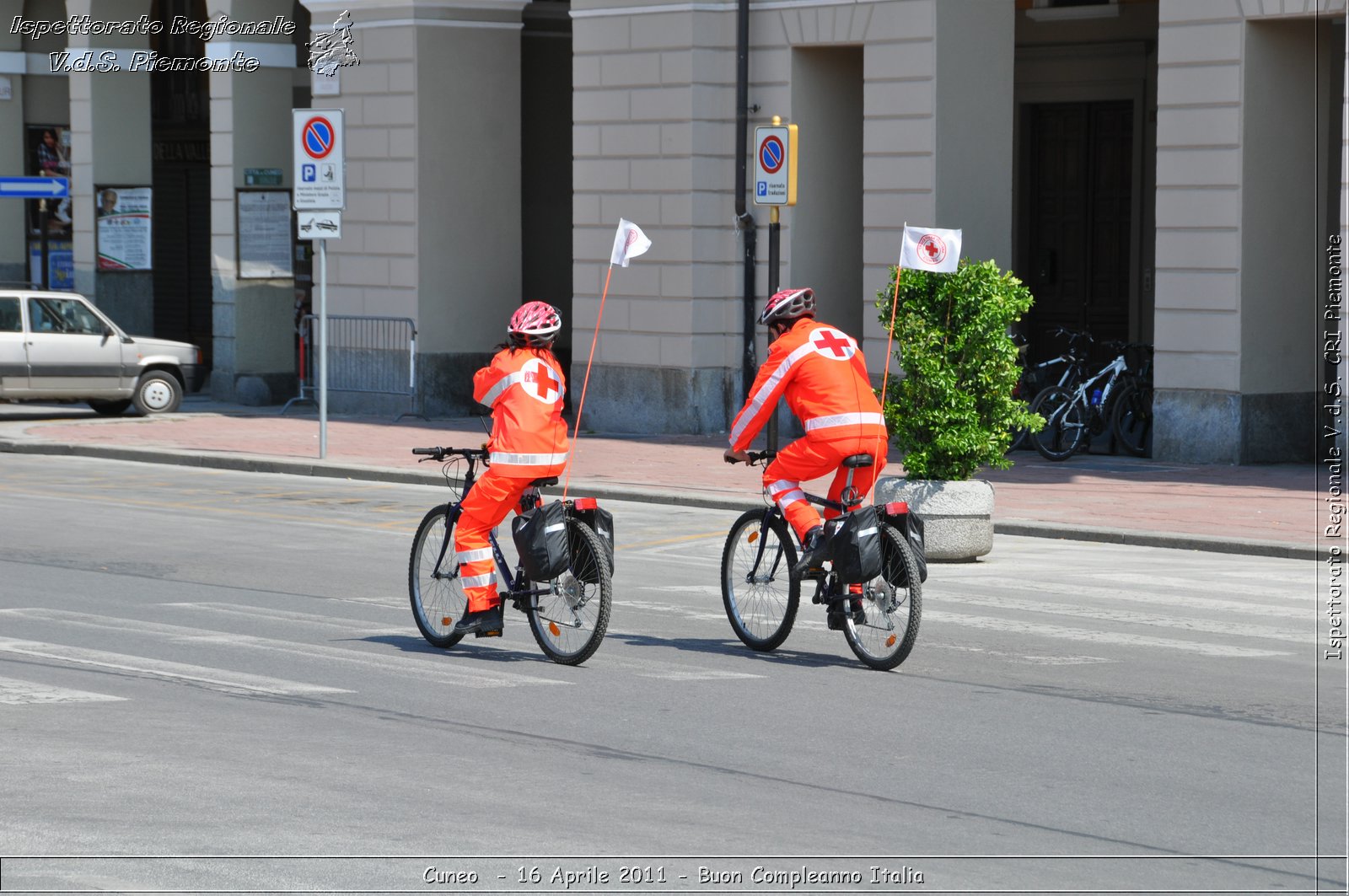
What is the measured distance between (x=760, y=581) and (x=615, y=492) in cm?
721

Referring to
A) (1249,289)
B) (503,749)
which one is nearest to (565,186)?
(1249,289)

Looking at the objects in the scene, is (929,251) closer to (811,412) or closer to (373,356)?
(811,412)

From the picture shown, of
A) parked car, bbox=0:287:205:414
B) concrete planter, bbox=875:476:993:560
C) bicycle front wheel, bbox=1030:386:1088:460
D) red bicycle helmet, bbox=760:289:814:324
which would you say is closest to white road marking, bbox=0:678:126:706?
red bicycle helmet, bbox=760:289:814:324

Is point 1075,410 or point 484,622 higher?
point 1075,410

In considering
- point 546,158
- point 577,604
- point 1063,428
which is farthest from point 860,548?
point 546,158

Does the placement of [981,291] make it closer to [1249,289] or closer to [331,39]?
[1249,289]

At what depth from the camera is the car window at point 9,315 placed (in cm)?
2356

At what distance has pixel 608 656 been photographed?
10.1 m

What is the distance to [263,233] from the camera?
27.6m

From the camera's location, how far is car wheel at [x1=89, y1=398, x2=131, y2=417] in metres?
24.7

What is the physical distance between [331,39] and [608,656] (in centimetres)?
1667

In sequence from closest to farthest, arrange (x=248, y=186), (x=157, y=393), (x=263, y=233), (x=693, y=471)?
(x=693, y=471)
(x=157, y=393)
(x=248, y=186)
(x=263, y=233)

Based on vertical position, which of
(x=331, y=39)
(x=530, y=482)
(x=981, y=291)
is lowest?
(x=530, y=482)

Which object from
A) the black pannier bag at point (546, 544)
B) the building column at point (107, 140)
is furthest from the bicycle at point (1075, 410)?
the building column at point (107, 140)
